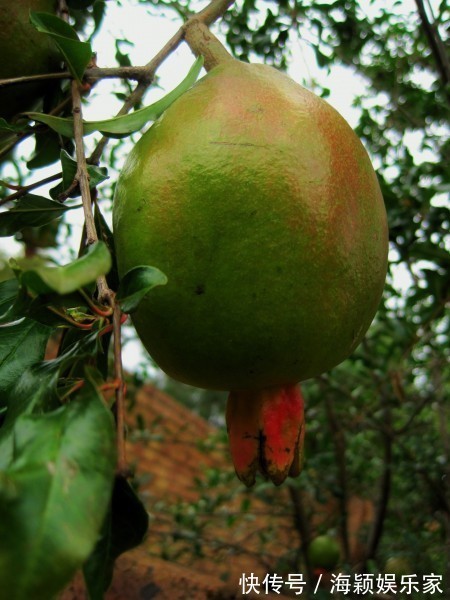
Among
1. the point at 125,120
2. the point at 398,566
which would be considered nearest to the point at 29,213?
the point at 125,120

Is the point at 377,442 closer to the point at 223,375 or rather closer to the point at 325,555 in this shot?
the point at 325,555

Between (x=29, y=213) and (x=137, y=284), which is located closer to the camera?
(x=137, y=284)

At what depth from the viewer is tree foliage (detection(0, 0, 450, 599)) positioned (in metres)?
0.50

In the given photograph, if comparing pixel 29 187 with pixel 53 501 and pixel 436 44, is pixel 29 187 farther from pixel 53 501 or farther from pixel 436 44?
pixel 436 44

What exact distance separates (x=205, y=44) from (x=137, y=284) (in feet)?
1.82

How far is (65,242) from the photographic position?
257 cm

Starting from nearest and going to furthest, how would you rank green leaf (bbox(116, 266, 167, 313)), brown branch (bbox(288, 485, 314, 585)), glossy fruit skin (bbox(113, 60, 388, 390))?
green leaf (bbox(116, 266, 167, 313)), glossy fruit skin (bbox(113, 60, 388, 390)), brown branch (bbox(288, 485, 314, 585))

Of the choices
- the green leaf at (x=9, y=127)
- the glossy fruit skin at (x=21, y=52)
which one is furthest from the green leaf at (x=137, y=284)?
the glossy fruit skin at (x=21, y=52)

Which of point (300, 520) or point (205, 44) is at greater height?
point (205, 44)

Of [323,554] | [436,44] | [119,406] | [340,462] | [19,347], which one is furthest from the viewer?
[340,462]

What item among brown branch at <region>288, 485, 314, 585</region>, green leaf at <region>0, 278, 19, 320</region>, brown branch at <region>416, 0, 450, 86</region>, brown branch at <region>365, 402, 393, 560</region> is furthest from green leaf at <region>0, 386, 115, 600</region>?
A: brown branch at <region>288, 485, 314, 585</region>

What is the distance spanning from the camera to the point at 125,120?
0.95 m

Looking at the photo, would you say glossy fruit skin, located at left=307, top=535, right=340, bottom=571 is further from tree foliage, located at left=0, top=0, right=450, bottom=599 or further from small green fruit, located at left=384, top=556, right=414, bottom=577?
small green fruit, located at left=384, top=556, right=414, bottom=577

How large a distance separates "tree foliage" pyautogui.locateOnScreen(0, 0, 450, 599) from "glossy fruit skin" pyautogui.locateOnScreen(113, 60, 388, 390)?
0.09 meters
